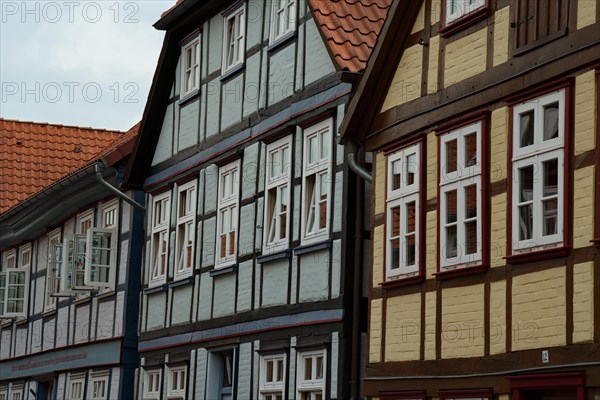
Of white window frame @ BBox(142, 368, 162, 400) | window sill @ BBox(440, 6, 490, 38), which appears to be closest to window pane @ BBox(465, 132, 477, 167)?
window sill @ BBox(440, 6, 490, 38)

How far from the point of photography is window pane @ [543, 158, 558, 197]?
1406cm

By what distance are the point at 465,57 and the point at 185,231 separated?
9380 millimetres

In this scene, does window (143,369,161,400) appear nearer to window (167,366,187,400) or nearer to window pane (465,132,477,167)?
window (167,366,187,400)

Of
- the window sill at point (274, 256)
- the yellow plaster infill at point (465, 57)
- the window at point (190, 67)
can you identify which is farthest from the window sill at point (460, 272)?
the window at point (190, 67)

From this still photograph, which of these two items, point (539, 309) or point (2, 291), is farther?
point (2, 291)

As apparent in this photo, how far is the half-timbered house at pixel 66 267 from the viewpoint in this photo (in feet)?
87.5

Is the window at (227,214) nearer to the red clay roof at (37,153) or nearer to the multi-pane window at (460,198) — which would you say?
the multi-pane window at (460,198)

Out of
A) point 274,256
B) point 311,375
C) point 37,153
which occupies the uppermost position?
point 37,153

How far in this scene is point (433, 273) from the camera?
16.2m

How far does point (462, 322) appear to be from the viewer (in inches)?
610

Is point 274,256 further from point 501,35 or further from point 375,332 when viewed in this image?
point 501,35

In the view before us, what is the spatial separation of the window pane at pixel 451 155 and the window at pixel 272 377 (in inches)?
193

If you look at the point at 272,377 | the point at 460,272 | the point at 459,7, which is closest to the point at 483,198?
the point at 460,272

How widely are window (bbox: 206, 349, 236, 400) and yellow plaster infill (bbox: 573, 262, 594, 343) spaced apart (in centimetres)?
962
